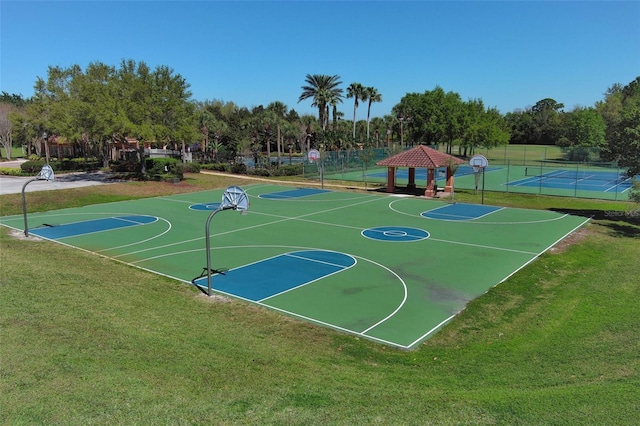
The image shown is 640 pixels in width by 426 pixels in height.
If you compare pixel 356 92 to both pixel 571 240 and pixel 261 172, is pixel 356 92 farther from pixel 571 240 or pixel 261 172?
pixel 571 240

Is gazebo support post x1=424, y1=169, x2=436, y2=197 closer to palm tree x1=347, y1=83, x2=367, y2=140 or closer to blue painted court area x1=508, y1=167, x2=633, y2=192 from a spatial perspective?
blue painted court area x1=508, y1=167, x2=633, y2=192

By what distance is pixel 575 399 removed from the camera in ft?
20.8

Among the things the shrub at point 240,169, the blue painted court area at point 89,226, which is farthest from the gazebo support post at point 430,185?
the shrub at point 240,169

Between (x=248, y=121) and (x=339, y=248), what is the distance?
6688 centimetres

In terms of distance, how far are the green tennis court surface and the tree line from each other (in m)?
8.77

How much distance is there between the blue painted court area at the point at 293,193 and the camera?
33469mm

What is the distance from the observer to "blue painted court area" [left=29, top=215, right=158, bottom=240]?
21.6 m

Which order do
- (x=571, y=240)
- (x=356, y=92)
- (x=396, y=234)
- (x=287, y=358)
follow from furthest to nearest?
(x=356, y=92), (x=396, y=234), (x=571, y=240), (x=287, y=358)

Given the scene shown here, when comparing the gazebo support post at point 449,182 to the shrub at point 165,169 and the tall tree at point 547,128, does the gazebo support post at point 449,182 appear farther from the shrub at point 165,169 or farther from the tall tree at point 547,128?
the tall tree at point 547,128

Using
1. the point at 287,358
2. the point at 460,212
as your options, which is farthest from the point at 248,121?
the point at 287,358

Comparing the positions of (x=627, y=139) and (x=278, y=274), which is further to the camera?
(x=627, y=139)

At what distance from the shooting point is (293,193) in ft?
117

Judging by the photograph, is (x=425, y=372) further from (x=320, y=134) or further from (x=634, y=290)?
(x=320, y=134)

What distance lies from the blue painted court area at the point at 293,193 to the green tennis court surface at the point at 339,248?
1.80 metres
